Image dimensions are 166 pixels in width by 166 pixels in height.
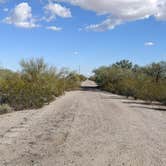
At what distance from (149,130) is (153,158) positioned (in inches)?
296

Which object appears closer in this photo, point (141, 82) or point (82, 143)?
point (82, 143)

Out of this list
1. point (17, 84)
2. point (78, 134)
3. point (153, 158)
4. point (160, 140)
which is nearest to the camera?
point (153, 158)

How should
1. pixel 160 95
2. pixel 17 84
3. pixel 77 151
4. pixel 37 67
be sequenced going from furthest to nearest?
1. pixel 37 67
2. pixel 160 95
3. pixel 17 84
4. pixel 77 151

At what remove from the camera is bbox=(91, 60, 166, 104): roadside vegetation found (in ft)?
166

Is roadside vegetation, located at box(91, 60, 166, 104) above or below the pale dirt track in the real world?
above

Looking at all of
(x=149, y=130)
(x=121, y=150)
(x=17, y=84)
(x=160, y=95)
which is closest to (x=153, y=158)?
(x=121, y=150)

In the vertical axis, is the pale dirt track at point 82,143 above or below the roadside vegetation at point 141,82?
below

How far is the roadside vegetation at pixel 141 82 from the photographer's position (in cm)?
5050

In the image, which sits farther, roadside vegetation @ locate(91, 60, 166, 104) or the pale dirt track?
roadside vegetation @ locate(91, 60, 166, 104)

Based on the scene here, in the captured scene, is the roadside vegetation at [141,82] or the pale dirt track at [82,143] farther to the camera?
the roadside vegetation at [141,82]

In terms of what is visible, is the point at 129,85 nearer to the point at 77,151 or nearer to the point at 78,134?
the point at 78,134

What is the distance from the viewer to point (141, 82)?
6381 centimetres

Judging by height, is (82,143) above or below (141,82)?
below

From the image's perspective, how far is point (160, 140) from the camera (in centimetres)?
1734
